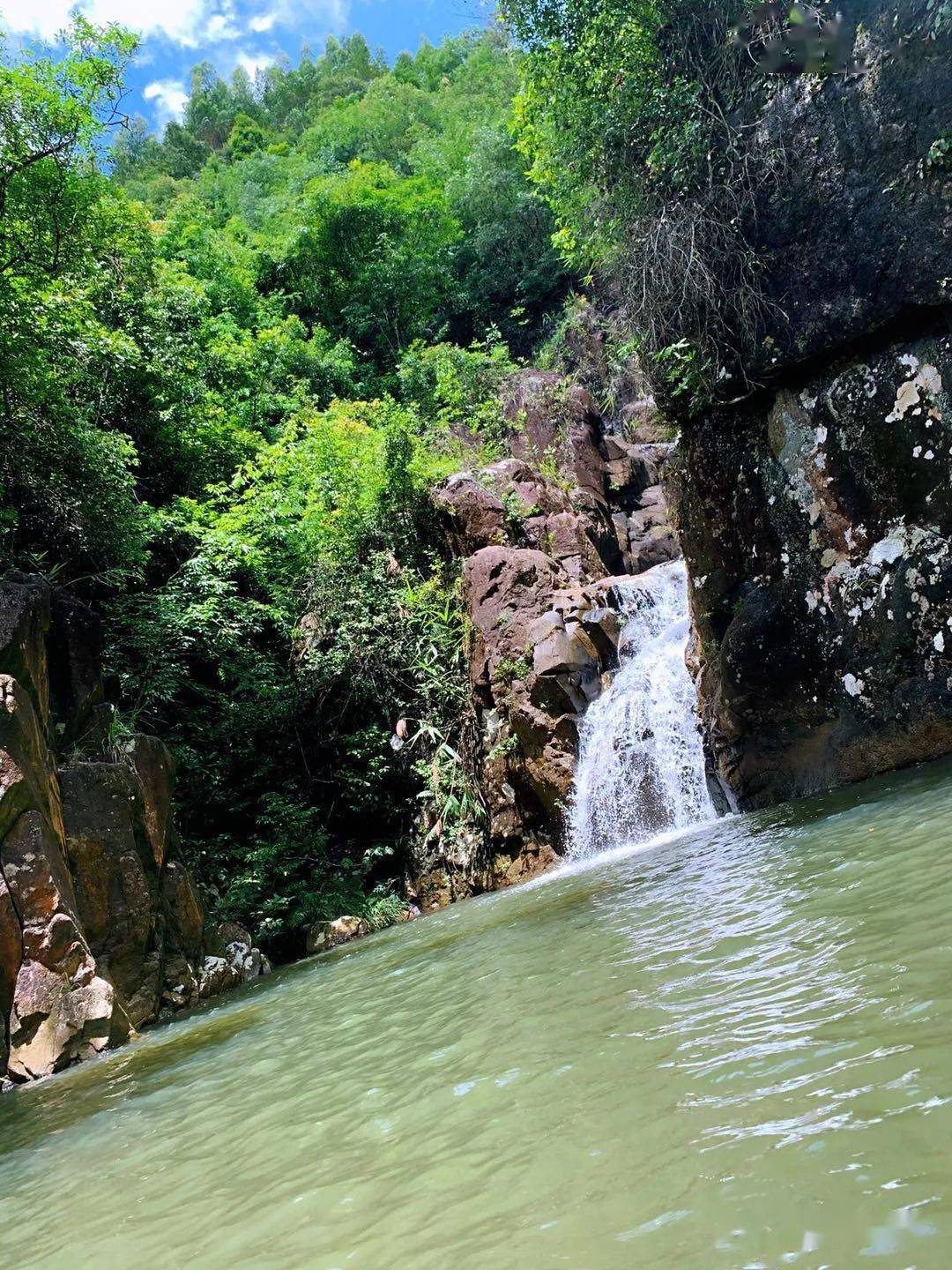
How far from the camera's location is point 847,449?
871 centimetres

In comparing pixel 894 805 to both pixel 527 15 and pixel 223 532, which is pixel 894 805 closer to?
pixel 527 15

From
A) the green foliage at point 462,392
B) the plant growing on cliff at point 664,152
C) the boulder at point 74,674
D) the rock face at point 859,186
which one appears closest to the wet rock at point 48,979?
the boulder at point 74,674

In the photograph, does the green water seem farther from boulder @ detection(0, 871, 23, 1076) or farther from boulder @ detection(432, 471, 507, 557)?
boulder @ detection(432, 471, 507, 557)

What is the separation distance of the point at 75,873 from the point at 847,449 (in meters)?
9.10

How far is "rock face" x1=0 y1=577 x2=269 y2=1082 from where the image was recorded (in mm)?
7512

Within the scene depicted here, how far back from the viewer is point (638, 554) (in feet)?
59.0

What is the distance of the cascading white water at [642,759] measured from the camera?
1073cm

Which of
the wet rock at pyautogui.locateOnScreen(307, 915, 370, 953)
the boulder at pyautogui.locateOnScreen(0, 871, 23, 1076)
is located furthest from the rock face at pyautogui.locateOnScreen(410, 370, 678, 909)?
the boulder at pyautogui.locateOnScreen(0, 871, 23, 1076)

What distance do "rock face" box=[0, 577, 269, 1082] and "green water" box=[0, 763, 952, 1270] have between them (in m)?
1.67

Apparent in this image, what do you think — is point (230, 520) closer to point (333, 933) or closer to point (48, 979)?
point (333, 933)

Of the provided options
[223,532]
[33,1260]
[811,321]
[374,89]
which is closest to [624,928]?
[33,1260]

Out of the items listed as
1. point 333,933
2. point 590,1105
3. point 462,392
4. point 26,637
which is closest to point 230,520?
point 26,637

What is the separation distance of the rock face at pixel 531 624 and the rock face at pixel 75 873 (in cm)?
374

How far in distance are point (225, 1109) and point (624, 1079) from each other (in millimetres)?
2312
